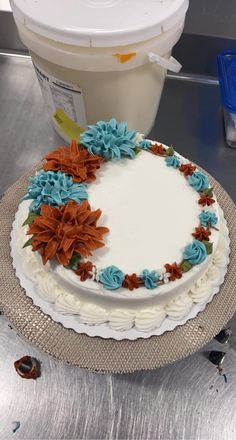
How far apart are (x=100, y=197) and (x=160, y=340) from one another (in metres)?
0.22

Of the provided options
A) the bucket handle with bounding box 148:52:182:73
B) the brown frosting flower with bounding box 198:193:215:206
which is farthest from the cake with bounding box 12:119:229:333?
the bucket handle with bounding box 148:52:182:73

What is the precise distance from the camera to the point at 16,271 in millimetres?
613

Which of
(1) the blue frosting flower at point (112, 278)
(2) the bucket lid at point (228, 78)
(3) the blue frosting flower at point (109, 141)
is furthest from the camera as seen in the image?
(2) the bucket lid at point (228, 78)

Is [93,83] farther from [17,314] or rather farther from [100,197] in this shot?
[17,314]

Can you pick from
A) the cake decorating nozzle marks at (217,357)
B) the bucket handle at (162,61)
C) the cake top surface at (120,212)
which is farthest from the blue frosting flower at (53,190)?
the cake decorating nozzle marks at (217,357)

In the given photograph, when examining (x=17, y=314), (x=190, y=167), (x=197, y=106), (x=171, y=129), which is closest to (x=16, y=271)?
(x=17, y=314)

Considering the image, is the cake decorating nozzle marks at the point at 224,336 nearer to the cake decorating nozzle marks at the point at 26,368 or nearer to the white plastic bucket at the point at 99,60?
the cake decorating nozzle marks at the point at 26,368

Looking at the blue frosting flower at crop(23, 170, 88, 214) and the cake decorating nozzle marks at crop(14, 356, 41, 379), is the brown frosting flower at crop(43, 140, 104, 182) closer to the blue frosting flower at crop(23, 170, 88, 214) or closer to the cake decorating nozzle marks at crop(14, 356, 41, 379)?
the blue frosting flower at crop(23, 170, 88, 214)

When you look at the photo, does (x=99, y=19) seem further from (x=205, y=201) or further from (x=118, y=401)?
(x=118, y=401)

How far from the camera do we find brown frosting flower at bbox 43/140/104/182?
0.60 meters

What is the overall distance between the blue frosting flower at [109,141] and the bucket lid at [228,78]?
315mm

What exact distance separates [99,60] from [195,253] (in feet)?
1.08

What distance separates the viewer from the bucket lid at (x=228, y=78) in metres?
0.84

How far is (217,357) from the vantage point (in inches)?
26.5
